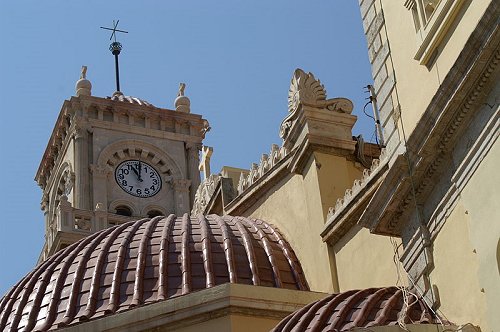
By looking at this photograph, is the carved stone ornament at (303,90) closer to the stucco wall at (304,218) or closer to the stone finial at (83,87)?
the stucco wall at (304,218)

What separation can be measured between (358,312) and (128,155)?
98.4 ft

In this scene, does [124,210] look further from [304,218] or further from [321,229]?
[321,229]

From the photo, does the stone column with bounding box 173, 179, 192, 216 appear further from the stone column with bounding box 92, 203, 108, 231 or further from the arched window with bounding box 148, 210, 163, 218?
the stone column with bounding box 92, 203, 108, 231

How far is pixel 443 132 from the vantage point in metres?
15.1

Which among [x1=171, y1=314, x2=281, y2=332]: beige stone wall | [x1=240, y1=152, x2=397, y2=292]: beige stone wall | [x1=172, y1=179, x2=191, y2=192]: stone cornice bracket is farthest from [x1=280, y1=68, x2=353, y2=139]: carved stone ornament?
[x1=172, y1=179, x2=191, y2=192]: stone cornice bracket

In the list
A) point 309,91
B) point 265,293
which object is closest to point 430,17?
point 265,293

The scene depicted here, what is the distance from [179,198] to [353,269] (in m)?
24.3

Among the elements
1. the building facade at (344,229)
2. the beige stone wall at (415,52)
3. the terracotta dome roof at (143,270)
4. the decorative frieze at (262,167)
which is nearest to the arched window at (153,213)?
the building facade at (344,229)

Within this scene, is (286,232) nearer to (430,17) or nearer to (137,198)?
(430,17)

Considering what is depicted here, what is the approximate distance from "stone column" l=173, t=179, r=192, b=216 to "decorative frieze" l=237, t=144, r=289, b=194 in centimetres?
1862

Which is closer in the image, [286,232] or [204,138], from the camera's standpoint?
[286,232]

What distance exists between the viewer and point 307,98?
22875 millimetres

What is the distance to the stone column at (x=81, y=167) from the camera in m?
43.5

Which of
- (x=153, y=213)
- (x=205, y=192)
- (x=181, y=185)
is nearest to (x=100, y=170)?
(x=153, y=213)
